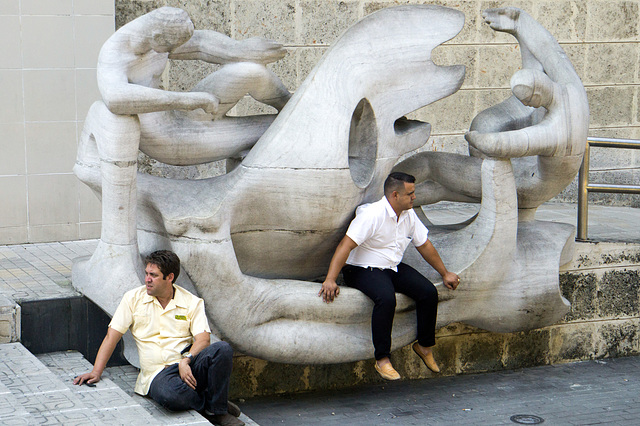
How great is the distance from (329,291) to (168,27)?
1.65 metres

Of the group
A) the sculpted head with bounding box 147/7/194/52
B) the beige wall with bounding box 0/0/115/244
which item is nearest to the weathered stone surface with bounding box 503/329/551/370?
the sculpted head with bounding box 147/7/194/52

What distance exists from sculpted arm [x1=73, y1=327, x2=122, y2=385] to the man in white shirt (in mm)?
1311

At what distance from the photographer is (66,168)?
23.4 ft

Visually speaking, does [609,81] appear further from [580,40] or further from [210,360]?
[210,360]

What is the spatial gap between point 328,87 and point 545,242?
1.78 m

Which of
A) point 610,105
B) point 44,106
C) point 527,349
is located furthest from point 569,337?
point 44,106

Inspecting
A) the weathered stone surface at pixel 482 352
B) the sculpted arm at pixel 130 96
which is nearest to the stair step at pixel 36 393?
the sculpted arm at pixel 130 96

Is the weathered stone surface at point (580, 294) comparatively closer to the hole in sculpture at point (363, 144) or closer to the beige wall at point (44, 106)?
the hole in sculpture at point (363, 144)

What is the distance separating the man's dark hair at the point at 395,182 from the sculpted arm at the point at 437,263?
43 centimetres

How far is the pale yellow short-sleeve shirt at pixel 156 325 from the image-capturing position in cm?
454

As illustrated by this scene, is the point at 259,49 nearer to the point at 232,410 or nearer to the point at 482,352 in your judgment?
the point at 232,410

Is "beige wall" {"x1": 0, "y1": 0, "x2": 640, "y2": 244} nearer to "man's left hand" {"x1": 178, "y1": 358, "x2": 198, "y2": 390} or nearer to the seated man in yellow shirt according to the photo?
the seated man in yellow shirt

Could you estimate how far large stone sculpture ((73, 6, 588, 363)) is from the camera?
199 inches

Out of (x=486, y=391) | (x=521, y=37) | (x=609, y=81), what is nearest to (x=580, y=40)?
(x=609, y=81)
